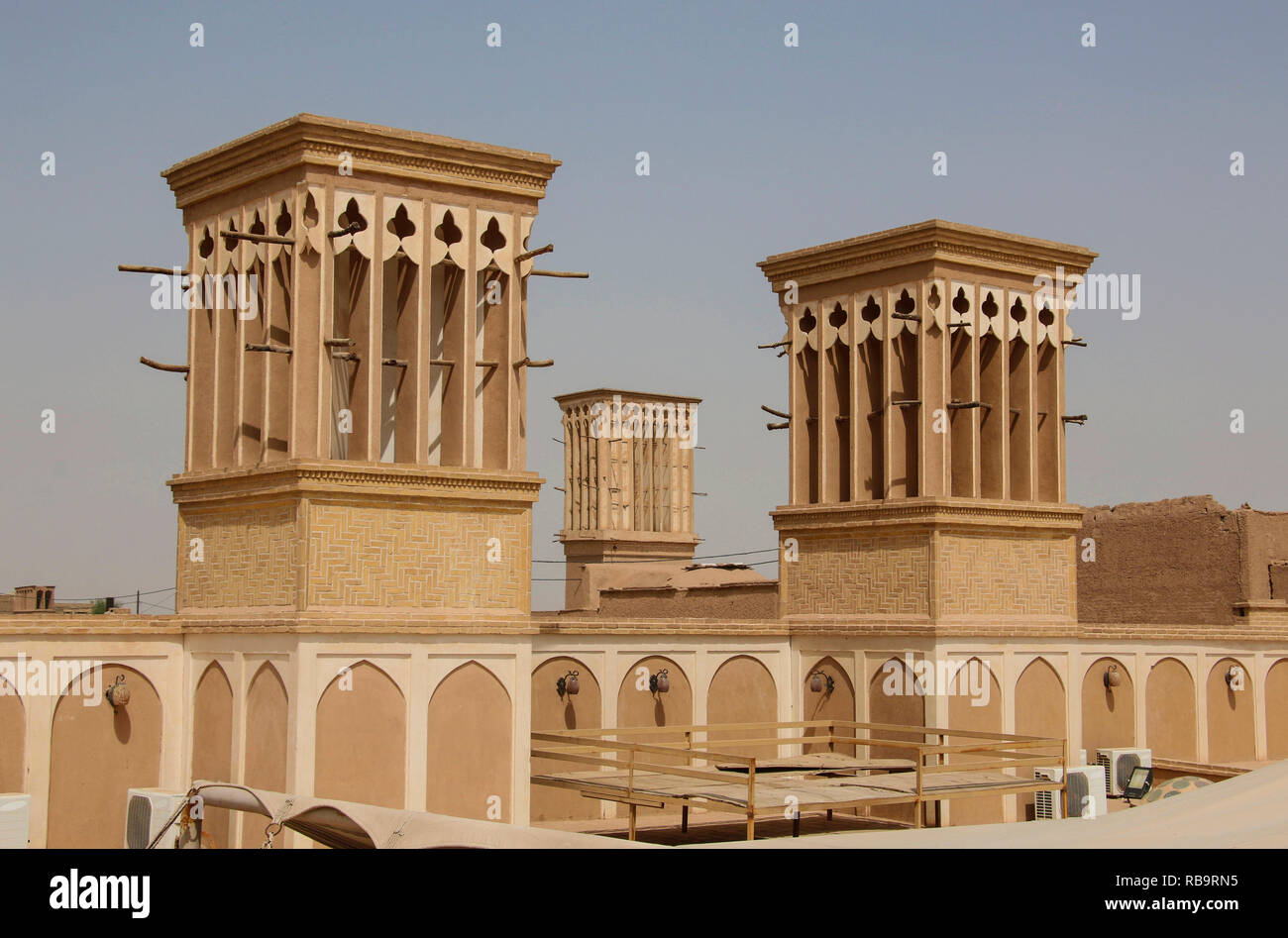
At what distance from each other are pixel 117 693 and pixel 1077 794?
10.1 m

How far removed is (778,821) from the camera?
18.1 metres

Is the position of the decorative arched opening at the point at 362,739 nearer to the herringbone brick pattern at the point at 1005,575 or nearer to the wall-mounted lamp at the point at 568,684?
the wall-mounted lamp at the point at 568,684

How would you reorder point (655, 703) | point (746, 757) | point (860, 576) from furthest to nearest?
1. point (860, 576)
2. point (655, 703)
3. point (746, 757)

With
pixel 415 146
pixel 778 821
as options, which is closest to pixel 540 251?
pixel 415 146

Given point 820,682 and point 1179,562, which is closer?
point 820,682

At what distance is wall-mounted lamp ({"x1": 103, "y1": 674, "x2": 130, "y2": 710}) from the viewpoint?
14.5 metres

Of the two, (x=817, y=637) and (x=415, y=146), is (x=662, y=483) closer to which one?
(x=817, y=637)

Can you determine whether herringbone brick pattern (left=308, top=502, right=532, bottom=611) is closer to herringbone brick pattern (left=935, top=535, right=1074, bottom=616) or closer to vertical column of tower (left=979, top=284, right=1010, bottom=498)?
herringbone brick pattern (left=935, top=535, right=1074, bottom=616)

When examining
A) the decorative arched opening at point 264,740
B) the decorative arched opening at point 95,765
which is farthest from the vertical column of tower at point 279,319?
the decorative arched opening at point 95,765

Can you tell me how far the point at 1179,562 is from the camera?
27.9 m

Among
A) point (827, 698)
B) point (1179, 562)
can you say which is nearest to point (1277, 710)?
point (1179, 562)

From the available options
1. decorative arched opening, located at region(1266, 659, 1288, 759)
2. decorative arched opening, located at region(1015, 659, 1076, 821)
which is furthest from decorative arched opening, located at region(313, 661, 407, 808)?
decorative arched opening, located at region(1266, 659, 1288, 759)

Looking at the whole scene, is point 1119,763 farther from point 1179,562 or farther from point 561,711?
point 1179,562

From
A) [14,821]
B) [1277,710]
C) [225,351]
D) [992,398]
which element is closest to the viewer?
[14,821]
